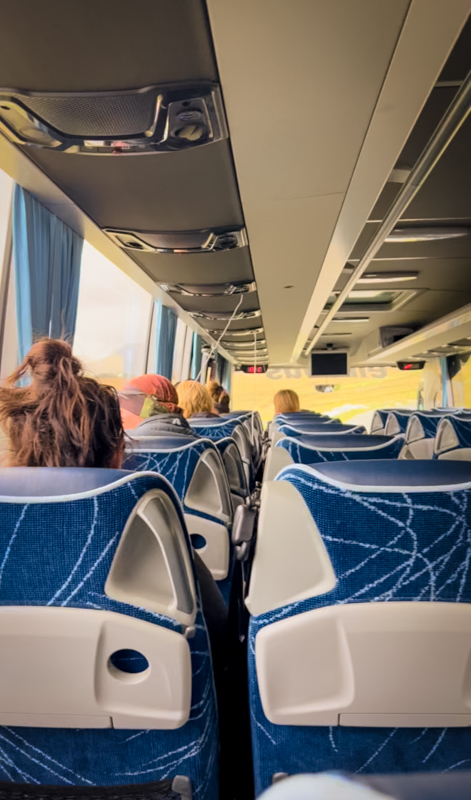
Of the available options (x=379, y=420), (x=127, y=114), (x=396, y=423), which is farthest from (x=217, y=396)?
(x=127, y=114)

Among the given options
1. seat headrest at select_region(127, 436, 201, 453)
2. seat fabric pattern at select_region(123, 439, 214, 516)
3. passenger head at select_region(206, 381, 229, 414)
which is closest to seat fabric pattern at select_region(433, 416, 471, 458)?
seat fabric pattern at select_region(123, 439, 214, 516)

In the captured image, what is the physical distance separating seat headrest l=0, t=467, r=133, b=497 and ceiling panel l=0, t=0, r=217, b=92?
169 centimetres

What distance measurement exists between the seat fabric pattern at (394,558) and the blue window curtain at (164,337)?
7530 mm

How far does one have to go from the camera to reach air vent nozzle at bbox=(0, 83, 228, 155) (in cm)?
239

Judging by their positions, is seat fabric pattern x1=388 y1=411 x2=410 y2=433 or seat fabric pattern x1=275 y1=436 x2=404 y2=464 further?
seat fabric pattern x1=388 y1=411 x2=410 y2=433

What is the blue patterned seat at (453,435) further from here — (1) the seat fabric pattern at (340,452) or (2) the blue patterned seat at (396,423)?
(2) the blue patterned seat at (396,423)

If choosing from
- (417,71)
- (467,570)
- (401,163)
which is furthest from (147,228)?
(467,570)

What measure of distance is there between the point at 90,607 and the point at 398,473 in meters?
0.66

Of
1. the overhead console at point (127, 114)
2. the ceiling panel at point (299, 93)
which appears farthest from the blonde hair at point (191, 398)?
the ceiling panel at point (299, 93)

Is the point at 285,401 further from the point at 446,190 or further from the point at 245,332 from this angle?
the point at 446,190

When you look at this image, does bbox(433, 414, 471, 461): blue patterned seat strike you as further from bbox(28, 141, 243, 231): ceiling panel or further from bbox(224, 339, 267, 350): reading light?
bbox(224, 339, 267, 350): reading light

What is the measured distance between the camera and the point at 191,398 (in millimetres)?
5316

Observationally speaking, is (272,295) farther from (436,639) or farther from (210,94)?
(436,639)

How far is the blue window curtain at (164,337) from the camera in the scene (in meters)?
8.72
